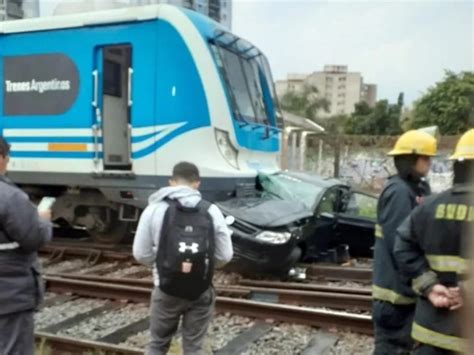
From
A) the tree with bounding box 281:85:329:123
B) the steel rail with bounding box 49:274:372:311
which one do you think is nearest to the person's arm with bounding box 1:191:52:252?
the steel rail with bounding box 49:274:372:311

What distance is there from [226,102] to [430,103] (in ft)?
89.8

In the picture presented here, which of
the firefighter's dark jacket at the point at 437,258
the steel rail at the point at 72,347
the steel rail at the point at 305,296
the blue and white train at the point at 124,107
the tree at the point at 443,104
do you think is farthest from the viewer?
the tree at the point at 443,104

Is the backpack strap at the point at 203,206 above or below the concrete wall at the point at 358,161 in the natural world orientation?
above

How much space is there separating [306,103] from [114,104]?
37.0 m

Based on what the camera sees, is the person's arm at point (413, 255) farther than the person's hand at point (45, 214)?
No

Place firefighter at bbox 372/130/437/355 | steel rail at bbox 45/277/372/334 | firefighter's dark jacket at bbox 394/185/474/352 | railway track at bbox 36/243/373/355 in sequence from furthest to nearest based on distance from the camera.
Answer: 1. steel rail at bbox 45/277/372/334
2. railway track at bbox 36/243/373/355
3. firefighter at bbox 372/130/437/355
4. firefighter's dark jacket at bbox 394/185/474/352

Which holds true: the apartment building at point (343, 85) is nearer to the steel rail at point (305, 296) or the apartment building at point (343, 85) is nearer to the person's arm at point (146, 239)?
the steel rail at point (305, 296)

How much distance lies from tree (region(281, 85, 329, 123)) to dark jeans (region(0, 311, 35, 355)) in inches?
1580

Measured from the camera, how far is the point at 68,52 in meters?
8.06

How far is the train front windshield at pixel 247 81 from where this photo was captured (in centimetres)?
789

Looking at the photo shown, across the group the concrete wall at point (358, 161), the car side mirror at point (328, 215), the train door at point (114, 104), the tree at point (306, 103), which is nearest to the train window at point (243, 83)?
the train door at point (114, 104)

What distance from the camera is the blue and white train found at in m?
7.57

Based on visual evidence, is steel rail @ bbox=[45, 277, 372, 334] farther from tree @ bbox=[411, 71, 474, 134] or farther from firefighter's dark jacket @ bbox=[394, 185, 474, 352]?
tree @ bbox=[411, 71, 474, 134]

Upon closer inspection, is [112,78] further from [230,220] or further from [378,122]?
[378,122]
